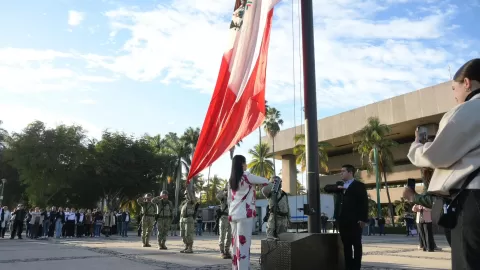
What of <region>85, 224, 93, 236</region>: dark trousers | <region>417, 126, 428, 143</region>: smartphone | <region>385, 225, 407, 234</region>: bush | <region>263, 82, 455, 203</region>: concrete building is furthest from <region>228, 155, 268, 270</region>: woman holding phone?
<region>385, 225, 407, 234</region>: bush

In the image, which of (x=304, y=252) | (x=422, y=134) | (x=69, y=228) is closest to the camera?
(x=422, y=134)

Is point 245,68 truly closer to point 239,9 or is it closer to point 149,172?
point 239,9

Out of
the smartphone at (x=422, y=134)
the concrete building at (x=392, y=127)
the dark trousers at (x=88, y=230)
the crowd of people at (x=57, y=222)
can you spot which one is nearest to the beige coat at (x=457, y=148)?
the smartphone at (x=422, y=134)

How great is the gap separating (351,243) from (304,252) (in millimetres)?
994

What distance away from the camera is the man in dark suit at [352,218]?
6.16m

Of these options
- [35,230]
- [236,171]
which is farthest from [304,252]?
[35,230]

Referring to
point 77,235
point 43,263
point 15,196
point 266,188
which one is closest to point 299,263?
point 266,188

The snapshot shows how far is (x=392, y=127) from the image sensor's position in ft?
143

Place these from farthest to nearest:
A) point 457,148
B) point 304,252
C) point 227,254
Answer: point 227,254, point 304,252, point 457,148

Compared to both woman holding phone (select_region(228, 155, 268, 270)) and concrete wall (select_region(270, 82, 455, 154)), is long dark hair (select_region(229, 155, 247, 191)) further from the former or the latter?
concrete wall (select_region(270, 82, 455, 154))

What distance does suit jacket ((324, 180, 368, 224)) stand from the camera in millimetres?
6227

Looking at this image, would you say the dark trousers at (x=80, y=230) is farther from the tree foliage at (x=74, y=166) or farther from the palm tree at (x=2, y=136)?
the palm tree at (x=2, y=136)

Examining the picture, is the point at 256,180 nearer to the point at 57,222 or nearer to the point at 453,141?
the point at 453,141

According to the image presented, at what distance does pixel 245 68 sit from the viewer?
6680 millimetres
